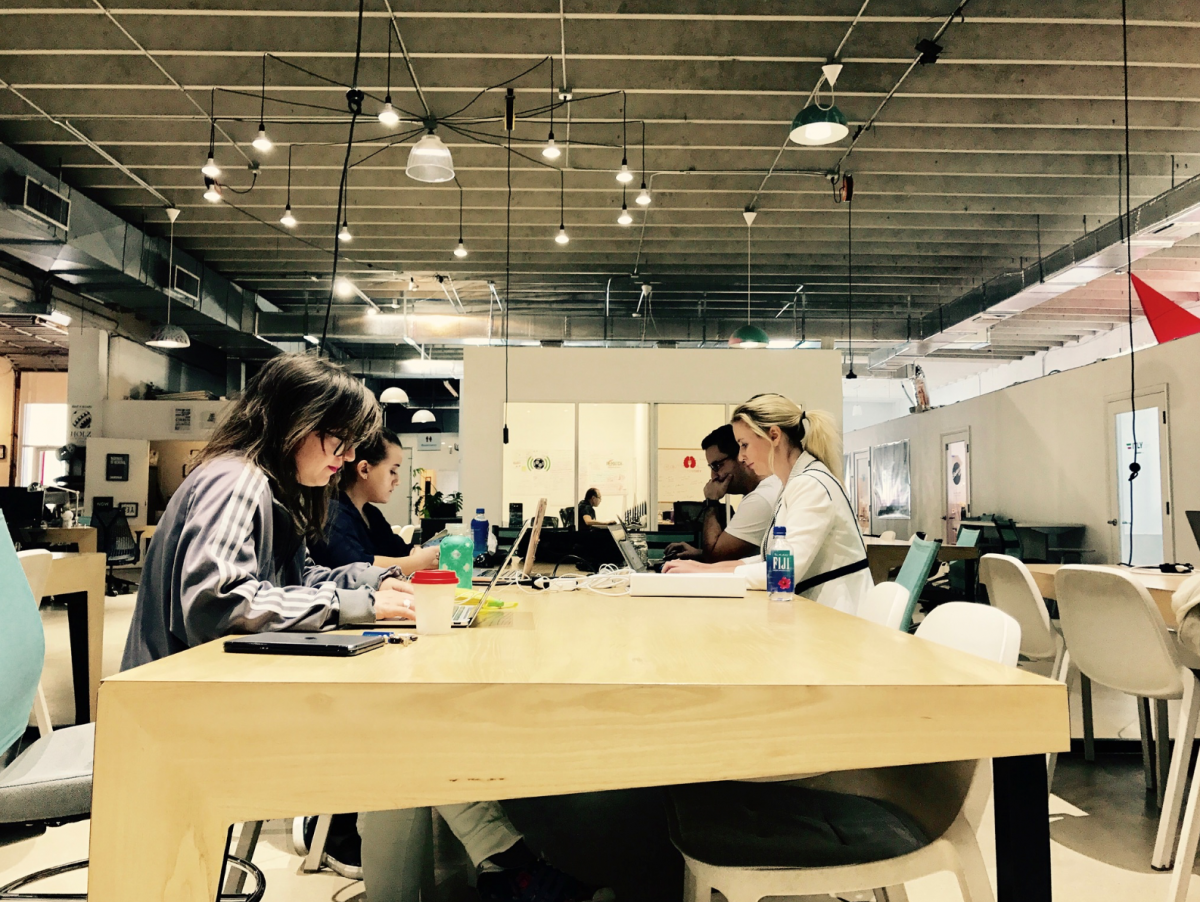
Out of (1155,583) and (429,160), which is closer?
(1155,583)

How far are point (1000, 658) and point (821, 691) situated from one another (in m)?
0.50

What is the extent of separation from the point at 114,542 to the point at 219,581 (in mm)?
9472

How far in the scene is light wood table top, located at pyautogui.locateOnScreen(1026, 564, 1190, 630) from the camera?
2.76 meters

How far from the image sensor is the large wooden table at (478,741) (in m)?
1.02

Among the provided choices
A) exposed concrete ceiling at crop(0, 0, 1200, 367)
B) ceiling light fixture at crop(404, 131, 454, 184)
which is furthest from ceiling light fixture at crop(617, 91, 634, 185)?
ceiling light fixture at crop(404, 131, 454, 184)

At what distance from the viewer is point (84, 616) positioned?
3.51 m

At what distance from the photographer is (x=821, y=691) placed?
1057 millimetres

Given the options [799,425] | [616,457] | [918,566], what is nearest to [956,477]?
[616,457]

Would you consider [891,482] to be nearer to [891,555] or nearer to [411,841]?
[891,555]

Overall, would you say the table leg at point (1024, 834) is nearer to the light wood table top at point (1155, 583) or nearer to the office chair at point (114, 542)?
the light wood table top at point (1155, 583)

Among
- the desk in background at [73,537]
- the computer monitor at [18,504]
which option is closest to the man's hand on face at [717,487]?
the desk in background at [73,537]

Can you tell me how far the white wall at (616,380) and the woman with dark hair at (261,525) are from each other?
287 inches

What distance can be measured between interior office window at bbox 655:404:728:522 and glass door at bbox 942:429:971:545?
464 cm

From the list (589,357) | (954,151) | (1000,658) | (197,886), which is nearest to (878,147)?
(954,151)
